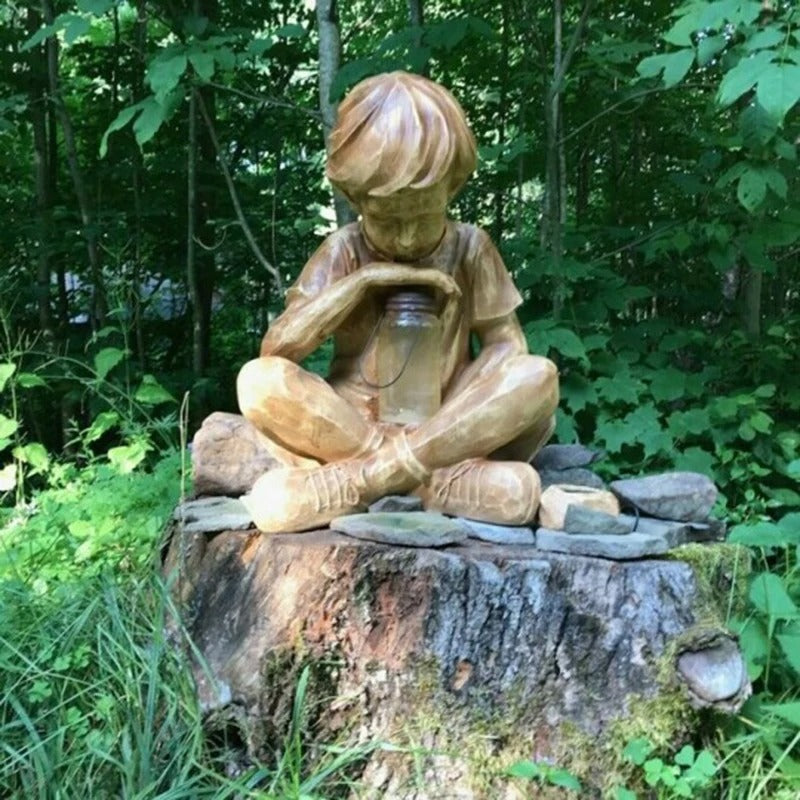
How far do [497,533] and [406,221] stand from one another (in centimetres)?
82

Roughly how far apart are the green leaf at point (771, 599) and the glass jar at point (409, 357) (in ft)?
2.95

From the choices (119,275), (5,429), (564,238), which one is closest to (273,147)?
(119,275)

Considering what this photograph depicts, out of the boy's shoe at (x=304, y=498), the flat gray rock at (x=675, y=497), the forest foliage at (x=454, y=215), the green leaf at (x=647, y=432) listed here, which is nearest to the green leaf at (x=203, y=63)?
the forest foliage at (x=454, y=215)

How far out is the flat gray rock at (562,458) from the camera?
2.53 m

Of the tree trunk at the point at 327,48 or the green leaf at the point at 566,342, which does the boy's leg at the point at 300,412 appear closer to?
the green leaf at the point at 566,342

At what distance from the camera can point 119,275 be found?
409 centimetres

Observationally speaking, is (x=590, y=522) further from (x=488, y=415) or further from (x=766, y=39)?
(x=766, y=39)

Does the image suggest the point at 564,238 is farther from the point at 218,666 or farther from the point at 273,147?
the point at 218,666

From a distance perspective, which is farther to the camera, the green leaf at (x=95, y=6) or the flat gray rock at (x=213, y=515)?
the green leaf at (x=95, y=6)

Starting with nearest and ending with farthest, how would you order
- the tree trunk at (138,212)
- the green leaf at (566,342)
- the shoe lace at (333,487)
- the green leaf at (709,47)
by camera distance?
the shoe lace at (333,487), the green leaf at (709,47), the green leaf at (566,342), the tree trunk at (138,212)

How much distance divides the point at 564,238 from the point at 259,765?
2583 millimetres

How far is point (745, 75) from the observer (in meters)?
1.98

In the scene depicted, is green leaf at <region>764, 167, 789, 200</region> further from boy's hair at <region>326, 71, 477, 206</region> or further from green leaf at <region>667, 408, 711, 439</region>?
boy's hair at <region>326, 71, 477, 206</region>

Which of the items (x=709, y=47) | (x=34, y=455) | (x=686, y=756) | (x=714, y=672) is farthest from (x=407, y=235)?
(x=34, y=455)
